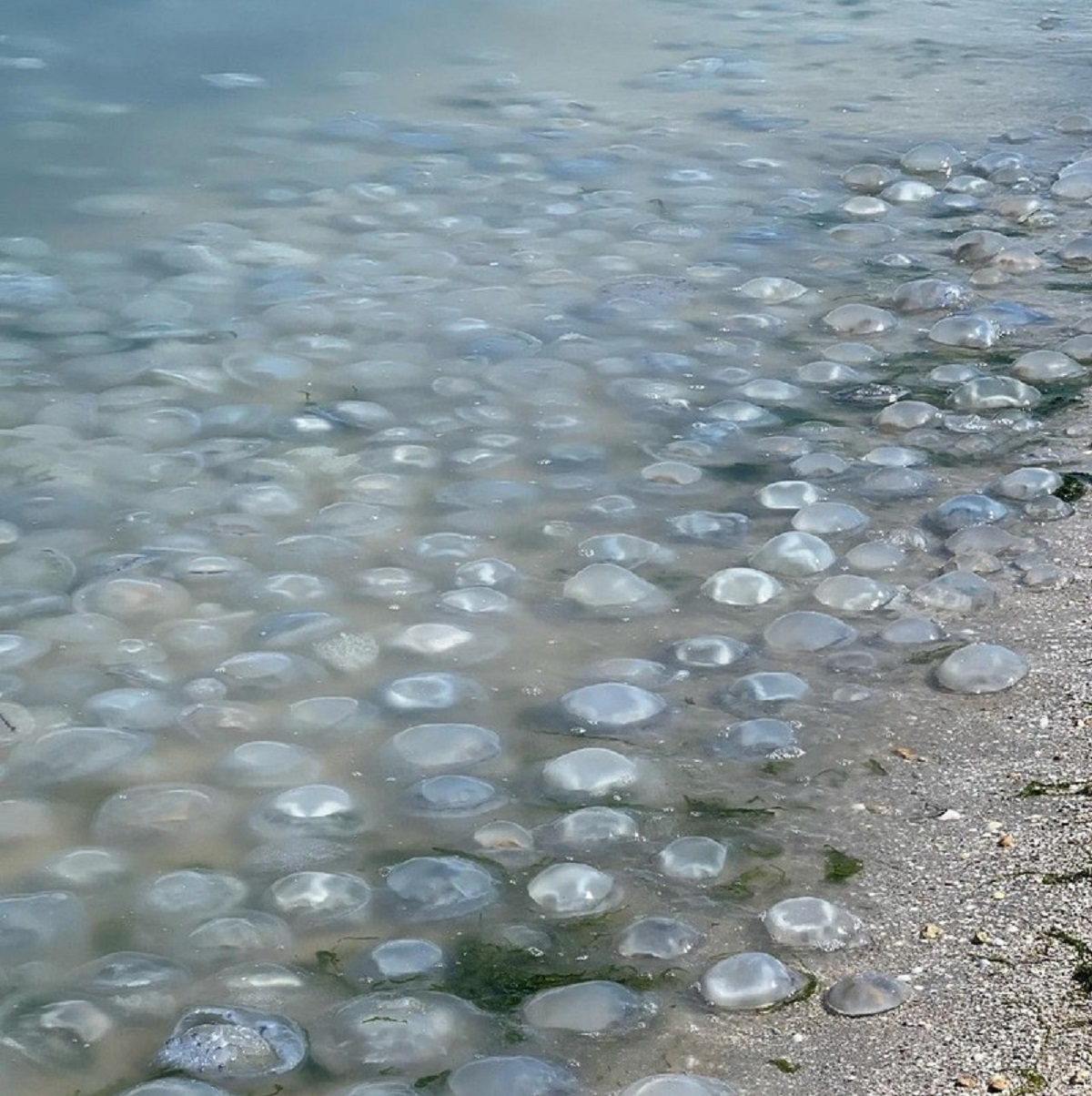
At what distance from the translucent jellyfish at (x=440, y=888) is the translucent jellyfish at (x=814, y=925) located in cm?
26

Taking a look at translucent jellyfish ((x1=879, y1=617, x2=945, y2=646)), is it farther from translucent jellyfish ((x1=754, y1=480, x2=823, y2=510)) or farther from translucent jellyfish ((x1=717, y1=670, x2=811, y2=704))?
translucent jellyfish ((x1=754, y1=480, x2=823, y2=510))

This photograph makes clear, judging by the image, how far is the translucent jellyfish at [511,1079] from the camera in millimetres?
1311

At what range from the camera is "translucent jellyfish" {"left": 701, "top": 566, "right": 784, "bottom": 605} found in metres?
2.06

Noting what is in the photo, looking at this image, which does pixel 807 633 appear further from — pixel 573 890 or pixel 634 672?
pixel 573 890

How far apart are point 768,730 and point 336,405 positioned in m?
1.07

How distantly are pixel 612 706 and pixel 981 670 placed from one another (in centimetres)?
41

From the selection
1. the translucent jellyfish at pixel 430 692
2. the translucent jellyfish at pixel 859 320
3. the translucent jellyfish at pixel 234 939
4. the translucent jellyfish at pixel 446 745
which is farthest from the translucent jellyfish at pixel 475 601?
the translucent jellyfish at pixel 859 320

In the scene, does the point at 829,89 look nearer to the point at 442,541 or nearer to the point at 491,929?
the point at 442,541

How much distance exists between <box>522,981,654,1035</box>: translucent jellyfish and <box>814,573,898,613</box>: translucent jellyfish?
739 millimetres

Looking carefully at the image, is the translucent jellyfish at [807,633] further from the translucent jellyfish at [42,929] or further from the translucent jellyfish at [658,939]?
the translucent jellyfish at [42,929]

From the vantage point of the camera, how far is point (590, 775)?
1.72 meters

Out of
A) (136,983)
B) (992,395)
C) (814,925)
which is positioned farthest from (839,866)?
(992,395)

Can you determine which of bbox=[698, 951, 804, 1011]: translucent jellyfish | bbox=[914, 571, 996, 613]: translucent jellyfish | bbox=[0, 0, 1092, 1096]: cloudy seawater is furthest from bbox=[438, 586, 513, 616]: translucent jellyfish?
bbox=[698, 951, 804, 1011]: translucent jellyfish

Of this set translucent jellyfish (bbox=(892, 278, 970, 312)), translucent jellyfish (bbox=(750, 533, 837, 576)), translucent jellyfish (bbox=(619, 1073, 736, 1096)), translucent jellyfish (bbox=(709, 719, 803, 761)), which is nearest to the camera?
translucent jellyfish (bbox=(619, 1073, 736, 1096))
